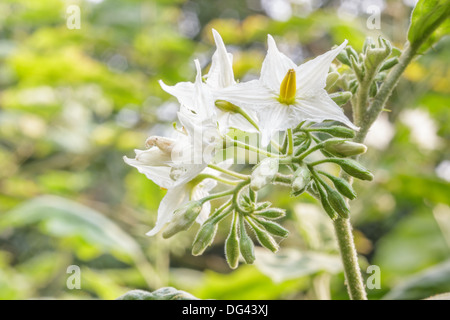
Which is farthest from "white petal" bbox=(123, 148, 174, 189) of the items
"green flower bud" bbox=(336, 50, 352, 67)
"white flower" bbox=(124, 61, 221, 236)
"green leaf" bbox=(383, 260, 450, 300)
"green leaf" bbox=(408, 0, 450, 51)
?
"green leaf" bbox=(383, 260, 450, 300)

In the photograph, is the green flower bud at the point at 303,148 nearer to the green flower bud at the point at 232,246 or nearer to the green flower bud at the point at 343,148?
the green flower bud at the point at 343,148

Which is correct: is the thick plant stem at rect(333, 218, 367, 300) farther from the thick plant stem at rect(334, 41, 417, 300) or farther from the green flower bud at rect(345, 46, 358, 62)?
the green flower bud at rect(345, 46, 358, 62)

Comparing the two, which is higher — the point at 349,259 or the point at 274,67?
the point at 274,67

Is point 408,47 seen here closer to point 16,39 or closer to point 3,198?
point 3,198

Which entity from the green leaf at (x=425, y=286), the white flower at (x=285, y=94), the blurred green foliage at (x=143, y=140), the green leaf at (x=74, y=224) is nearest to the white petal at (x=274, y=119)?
the white flower at (x=285, y=94)

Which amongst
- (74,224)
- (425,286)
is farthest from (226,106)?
(74,224)

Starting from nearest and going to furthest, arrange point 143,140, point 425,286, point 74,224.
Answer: point 425,286 → point 74,224 → point 143,140

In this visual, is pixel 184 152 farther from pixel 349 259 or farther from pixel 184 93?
pixel 349 259
